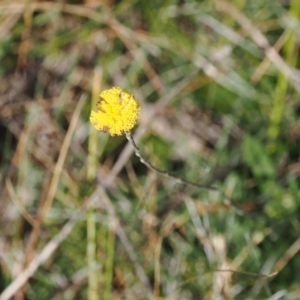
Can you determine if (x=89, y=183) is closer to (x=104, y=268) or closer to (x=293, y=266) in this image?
(x=104, y=268)

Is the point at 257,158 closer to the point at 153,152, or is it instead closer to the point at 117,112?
the point at 153,152

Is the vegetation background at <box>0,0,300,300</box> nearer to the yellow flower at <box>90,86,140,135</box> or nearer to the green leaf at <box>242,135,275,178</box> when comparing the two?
the green leaf at <box>242,135,275,178</box>

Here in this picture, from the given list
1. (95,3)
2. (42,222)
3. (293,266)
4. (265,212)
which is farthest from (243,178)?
(95,3)

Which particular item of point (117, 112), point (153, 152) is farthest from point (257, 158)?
point (117, 112)

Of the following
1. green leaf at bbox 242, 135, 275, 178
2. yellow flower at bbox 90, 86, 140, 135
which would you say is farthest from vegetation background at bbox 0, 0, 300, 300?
yellow flower at bbox 90, 86, 140, 135

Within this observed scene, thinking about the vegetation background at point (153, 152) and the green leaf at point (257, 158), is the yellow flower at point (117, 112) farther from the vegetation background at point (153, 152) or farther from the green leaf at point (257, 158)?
the green leaf at point (257, 158)
